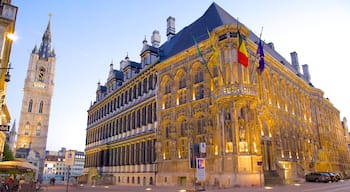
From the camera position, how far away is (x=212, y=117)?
84.6 feet

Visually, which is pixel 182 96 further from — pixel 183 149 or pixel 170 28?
pixel 170 28

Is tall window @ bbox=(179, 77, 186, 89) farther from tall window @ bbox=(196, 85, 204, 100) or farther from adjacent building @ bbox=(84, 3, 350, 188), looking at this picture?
tall window @ bbox=(196, 85, 204, 100)

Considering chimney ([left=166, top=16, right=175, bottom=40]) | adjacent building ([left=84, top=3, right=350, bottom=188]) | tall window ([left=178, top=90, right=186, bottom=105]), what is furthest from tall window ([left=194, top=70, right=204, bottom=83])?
chimney ([left=166, top=16, right=175, bottom=40])

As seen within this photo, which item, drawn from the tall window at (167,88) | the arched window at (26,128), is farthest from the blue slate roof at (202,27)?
the arched window at (26,128)

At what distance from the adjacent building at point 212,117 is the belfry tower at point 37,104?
178 ft

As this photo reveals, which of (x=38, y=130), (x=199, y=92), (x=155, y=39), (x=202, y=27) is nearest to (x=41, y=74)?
(x=38, y=130)

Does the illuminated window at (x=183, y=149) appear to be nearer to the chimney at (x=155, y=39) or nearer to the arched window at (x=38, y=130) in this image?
the chimney at (x=155, y=39)

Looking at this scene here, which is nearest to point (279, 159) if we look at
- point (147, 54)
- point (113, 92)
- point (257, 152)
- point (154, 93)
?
point (257, 152)

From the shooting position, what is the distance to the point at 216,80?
26734 mm

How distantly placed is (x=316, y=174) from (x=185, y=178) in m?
15.0

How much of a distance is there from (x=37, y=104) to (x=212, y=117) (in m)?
86.7

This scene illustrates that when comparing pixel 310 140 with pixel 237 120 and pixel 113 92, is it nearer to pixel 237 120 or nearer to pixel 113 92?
pixel 237 120

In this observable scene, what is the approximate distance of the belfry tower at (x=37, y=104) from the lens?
89.8 metres

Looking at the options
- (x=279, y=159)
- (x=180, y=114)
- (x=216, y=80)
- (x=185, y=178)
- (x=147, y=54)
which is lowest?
(x=185, y=178)
